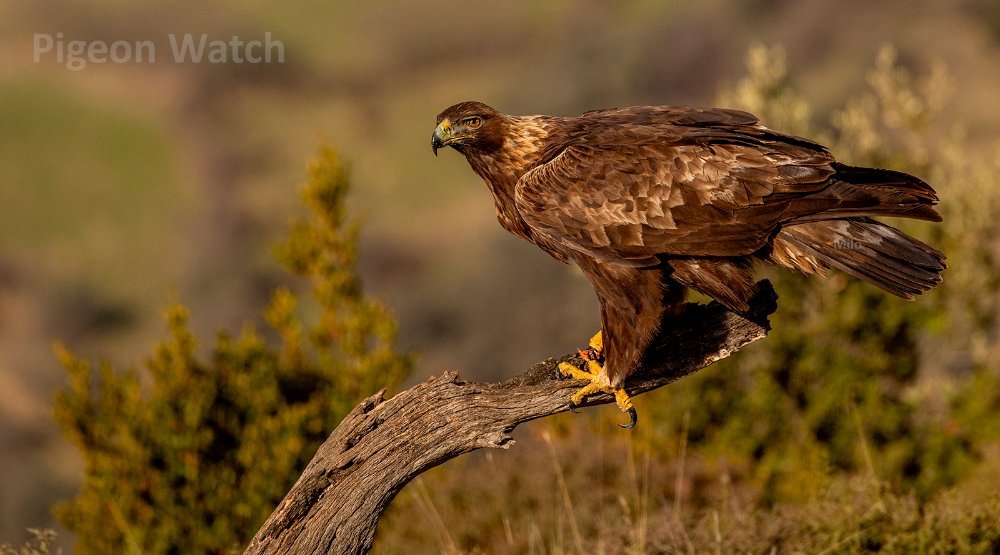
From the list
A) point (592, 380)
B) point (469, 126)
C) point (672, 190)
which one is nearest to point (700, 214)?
point (672, 190)

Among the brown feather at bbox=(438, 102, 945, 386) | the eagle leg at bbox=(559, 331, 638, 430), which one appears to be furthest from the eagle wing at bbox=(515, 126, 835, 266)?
the eagle leg at bbox=(559, 331, 638, 430)

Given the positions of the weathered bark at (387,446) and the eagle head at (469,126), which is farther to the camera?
the eagle head at (469,126)

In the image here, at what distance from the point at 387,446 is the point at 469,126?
203 centimetres

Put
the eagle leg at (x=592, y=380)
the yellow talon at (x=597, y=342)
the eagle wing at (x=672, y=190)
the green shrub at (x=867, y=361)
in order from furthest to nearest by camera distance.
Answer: the green shrub at (x=867, y=361) → the yellow talon at (x=597, y=342) → the eagle leg at (x=592, y=380) → the eagle wing at (x=672, y=190)

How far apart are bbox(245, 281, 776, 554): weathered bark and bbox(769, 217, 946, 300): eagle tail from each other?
19.0 inches

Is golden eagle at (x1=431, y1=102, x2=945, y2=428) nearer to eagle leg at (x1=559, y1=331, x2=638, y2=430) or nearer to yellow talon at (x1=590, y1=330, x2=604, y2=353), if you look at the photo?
eagle leg at (x1=559, y1=331, x2=638, y2=430)

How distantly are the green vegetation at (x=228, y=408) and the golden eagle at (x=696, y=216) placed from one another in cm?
453

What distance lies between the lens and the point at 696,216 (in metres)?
6.01

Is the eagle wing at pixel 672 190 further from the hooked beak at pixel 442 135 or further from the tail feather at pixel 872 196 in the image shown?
the hooked beak at pixel 442 135

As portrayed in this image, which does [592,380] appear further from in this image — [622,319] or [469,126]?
[469,126]

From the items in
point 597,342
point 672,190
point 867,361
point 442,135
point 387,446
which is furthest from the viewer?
point 867,361

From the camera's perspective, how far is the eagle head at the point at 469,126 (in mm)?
6508

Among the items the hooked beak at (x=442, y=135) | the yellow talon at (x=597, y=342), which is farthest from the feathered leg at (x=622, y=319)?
the hooked beak at (x=442, y=135)

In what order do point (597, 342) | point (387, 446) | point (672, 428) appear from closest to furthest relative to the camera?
point (387, 446) < point (597, 342) < point (672, 428)
